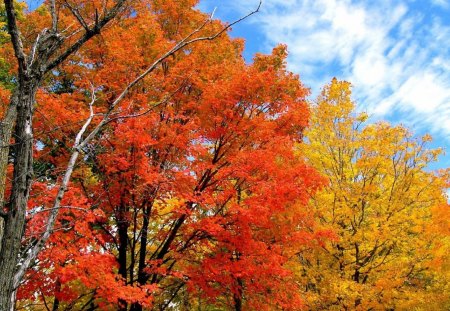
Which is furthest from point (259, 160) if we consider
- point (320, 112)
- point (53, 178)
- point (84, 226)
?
point (53, 178)

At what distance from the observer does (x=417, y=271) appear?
14547 millimetres

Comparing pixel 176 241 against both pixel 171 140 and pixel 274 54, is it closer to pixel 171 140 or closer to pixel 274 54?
pixel 171 140

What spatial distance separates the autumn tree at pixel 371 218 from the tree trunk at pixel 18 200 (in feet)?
37.1

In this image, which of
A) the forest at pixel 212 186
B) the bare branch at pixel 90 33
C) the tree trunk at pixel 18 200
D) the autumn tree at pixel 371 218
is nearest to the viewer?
the tree trunk at pixel 18 200

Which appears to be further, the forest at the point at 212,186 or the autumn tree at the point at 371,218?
the autumn tree at the point at 371,218

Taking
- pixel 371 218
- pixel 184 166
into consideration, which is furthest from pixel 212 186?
pixel 371 218

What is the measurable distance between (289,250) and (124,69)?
25.4 feet

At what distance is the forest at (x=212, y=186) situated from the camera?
996cm

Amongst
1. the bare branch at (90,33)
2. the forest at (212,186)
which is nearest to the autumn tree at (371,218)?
the forest at (212,186)

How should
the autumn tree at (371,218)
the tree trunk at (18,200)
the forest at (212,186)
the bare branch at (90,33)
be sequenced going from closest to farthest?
the tree trunk at (18,200), the bare branch at (90,33), the forest at (212,186), the autumn tree at (371,218)

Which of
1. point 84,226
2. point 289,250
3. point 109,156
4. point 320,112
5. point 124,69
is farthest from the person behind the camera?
point 320,112

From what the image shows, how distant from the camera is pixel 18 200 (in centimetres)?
364

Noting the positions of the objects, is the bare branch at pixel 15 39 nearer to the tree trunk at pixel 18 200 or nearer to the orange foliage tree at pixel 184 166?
the tree trunk at pixel 18 200

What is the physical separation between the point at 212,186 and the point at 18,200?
812cm
